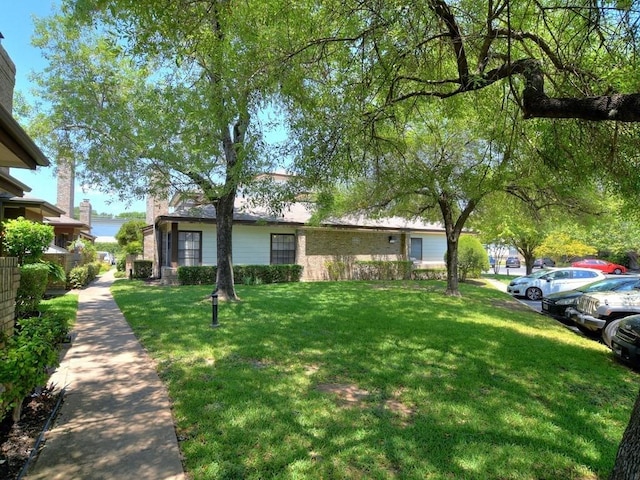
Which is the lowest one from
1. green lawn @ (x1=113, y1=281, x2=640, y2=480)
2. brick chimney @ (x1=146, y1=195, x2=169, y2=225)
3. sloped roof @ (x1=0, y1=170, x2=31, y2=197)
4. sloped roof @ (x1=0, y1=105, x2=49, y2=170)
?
green lawn @ (x1=113, y1=281, x2=640, y2=480)

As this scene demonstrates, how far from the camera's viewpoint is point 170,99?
950 centimetres

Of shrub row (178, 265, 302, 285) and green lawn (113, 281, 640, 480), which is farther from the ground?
shrub row (178, 265, 302, 285)

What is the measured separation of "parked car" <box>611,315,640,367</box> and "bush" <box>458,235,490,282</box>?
1757 centimetres

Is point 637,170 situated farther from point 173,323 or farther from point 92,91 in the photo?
point 92,91

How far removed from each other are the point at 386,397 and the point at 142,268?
755 inches

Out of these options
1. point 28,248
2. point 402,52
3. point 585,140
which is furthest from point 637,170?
point 28,248

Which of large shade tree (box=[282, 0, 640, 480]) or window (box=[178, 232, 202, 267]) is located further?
window (box=[178, 232, 202, 267])

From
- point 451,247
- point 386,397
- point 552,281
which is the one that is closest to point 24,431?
point 386,397

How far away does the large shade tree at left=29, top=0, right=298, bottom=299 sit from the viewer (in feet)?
17.0

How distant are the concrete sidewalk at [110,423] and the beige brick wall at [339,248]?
1454cm

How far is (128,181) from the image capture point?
13719mm

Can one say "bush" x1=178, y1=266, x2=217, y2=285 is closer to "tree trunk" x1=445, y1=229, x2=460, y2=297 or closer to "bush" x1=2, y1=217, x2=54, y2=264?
"bush" x1=2, y1=217, x2=54, y2=264

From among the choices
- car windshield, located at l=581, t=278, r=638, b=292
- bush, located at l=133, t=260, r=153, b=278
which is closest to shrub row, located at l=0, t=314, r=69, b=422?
car windshield, located at l=581, t=278, r=638, b=292

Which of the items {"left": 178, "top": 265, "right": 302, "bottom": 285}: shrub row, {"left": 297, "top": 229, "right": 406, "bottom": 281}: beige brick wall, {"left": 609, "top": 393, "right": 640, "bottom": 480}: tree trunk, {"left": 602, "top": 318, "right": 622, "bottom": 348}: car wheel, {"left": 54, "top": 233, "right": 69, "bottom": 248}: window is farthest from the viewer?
{"left": 54, "top": 233, "right": 69, "bottom": 248}: window
